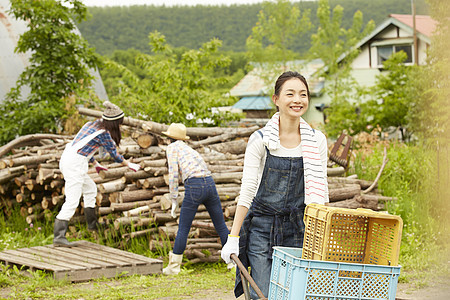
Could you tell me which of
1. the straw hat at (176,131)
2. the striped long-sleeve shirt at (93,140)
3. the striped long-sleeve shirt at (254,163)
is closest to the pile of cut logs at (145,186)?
the striped long-sleeve shirt at (93,140)

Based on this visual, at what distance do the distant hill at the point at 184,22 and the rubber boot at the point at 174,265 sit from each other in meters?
73.4

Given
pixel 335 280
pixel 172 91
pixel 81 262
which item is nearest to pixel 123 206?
pixel 81 262

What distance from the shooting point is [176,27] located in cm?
9731

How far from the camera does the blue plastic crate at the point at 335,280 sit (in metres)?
2.89

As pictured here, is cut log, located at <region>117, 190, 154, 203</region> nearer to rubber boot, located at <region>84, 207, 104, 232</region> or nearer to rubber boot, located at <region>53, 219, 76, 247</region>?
rubber boot, located at <region>84, 207, 104, 232</region>

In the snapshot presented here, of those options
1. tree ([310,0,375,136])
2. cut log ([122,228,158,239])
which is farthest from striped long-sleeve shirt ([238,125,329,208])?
tree ([310,0,375,136])

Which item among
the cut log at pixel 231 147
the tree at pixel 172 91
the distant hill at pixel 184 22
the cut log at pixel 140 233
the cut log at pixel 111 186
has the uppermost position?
the distant hill at pixel 184 22

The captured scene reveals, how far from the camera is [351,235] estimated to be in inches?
130

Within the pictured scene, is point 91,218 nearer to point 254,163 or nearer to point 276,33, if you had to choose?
point 254,163

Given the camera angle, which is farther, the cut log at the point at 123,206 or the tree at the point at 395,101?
the tree at the point at 395,101

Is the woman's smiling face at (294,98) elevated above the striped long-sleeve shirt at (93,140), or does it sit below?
above

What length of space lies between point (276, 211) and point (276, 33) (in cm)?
3193

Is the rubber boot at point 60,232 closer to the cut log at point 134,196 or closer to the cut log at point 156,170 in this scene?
the cut log at point 134,196

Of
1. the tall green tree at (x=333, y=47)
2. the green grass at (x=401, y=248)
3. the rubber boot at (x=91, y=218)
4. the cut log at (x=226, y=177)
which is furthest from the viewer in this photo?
the tall green tree at (x=333, y=47)
